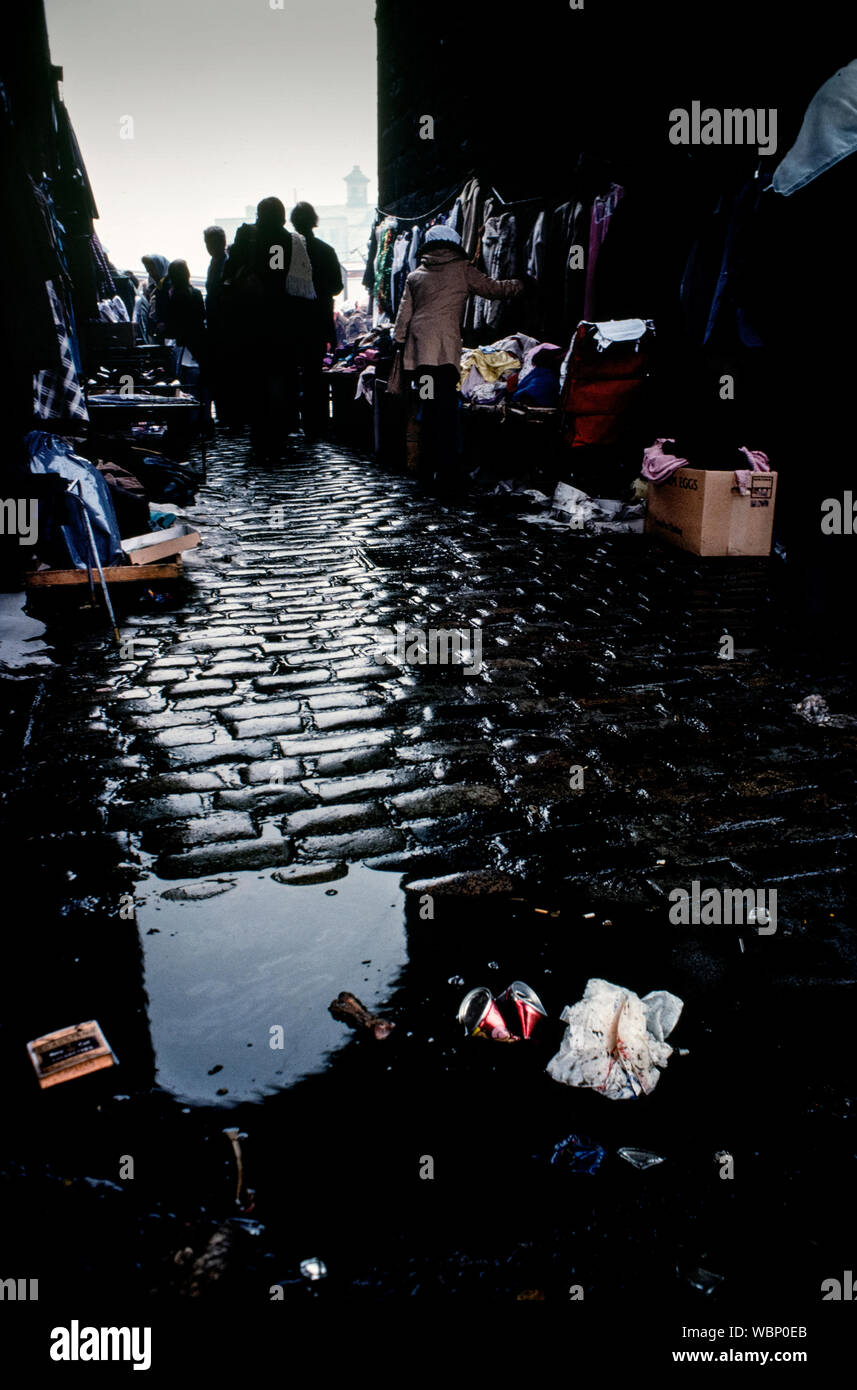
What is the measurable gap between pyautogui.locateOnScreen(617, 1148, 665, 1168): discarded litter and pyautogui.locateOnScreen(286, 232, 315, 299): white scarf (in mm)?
10855

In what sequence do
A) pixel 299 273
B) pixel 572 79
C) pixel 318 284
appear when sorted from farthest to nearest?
pixel 318 284 → pixel 299 273 → pixel 572 79

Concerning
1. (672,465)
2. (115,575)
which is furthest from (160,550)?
(672,465)

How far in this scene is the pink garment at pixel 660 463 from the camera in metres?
6.82

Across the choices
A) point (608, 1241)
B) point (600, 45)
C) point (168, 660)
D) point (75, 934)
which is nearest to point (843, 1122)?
point (608, 1241)

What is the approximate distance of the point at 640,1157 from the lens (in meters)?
1.82

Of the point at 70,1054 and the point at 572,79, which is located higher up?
the point at 572,79

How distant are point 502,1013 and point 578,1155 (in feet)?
1.31

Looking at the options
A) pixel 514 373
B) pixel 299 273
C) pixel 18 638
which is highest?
pixel 299 273

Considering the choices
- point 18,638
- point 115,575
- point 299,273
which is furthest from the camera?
point 299,273

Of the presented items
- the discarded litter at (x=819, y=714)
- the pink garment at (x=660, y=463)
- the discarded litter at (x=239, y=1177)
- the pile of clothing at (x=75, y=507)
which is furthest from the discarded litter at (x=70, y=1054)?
the pink garment at (x=660, y=463)

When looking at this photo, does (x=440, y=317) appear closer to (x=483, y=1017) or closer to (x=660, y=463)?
(x=660, y=463)

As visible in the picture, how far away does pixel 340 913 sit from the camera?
8.42 ft

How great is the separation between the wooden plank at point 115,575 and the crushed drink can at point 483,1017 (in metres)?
3.94

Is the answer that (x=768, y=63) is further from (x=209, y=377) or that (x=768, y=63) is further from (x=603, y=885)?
(x=209, y=377)
